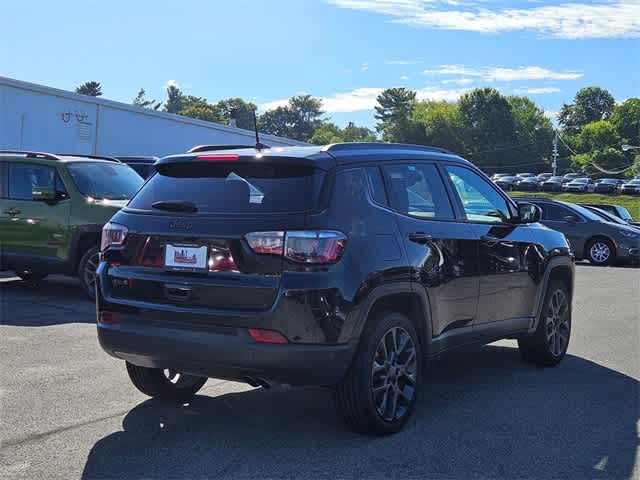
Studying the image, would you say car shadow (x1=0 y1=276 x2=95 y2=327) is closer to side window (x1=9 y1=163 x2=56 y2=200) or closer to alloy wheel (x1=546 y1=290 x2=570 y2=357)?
side window (x1=9 y1=163 x2=56 y2=200)

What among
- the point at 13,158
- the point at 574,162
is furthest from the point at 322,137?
the point at 13,158

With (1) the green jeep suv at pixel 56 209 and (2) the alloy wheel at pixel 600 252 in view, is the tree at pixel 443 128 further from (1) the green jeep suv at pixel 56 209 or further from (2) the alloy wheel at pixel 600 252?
(1) the green jeep suv at pixel 56 209

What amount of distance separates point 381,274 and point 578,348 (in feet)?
13.3

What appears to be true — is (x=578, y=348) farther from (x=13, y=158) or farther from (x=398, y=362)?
(x=13, y=158)

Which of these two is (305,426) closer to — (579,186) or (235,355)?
(235,355)

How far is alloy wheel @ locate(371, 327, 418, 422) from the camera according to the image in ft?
16.1

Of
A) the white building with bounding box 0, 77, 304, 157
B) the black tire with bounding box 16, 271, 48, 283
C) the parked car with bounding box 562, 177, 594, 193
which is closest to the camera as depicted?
the black tire with bounding box 16, 271, 48, 283

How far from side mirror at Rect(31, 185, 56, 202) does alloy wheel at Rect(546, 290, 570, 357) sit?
650 cm

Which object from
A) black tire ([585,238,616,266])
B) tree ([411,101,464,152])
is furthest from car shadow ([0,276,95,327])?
tree ([411,101,464,152])

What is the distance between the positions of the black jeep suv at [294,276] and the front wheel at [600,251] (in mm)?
13644

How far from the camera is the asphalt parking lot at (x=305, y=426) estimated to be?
14.4ft

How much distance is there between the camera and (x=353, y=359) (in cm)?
470

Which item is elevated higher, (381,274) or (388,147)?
(388,147)

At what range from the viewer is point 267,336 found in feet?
14.5
